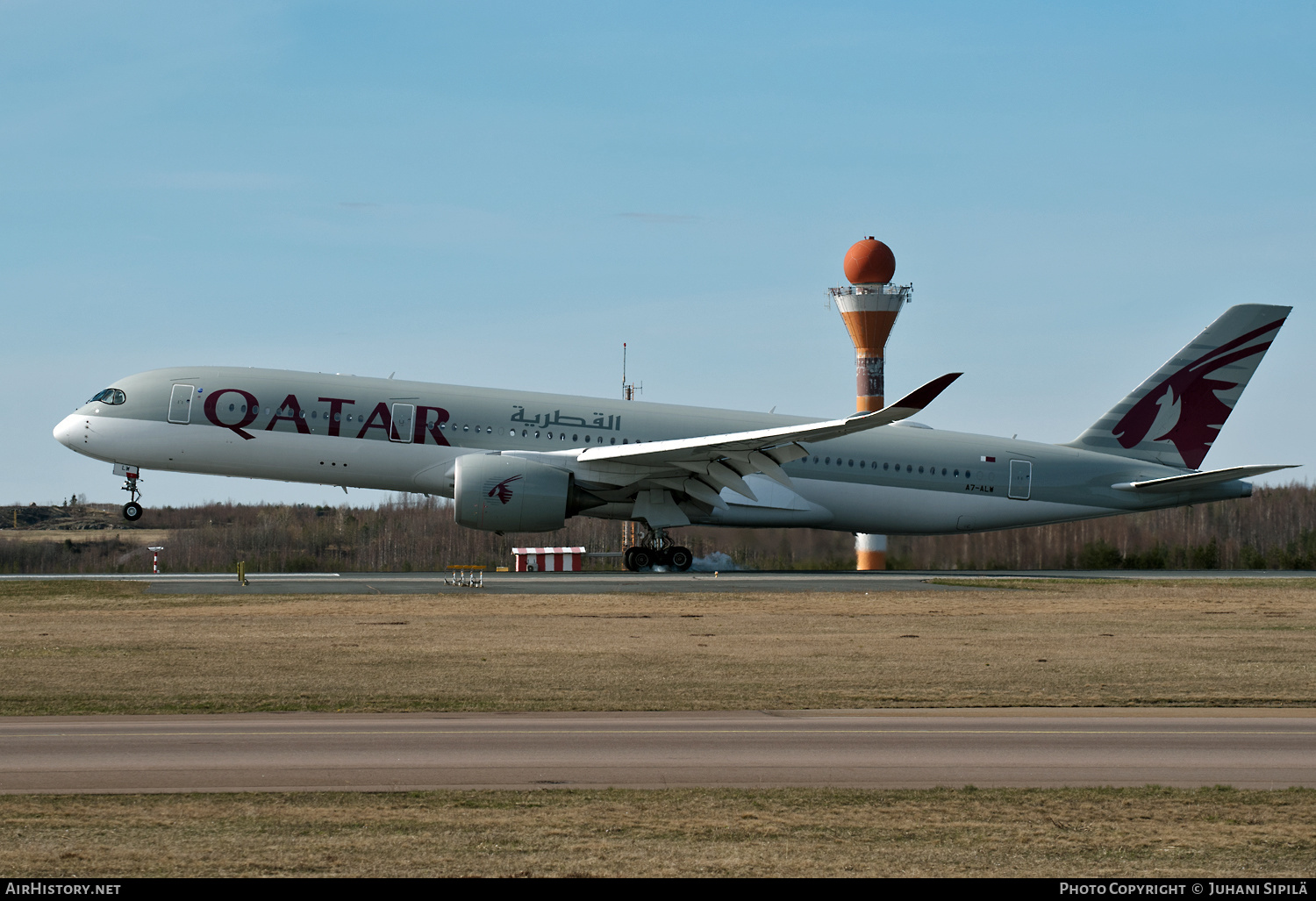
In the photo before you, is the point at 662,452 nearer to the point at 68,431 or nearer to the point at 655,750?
the point at 68,431

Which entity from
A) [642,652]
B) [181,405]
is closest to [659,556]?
[181,405]

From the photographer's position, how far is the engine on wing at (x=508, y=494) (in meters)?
33.8

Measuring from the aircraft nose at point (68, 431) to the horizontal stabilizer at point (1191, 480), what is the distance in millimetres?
30826

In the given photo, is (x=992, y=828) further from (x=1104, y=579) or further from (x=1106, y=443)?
(x=1106, y=443)

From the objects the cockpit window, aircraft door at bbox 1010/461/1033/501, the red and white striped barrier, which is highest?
the cockpit window

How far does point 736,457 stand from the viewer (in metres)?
35.3

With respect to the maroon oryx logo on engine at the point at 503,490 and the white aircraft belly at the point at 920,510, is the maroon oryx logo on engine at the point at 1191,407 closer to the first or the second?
the white aircraft belly at the point at 920,510

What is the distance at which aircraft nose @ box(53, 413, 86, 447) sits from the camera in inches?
1419

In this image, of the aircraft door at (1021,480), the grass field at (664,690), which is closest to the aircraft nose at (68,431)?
the grass field at (664,690)

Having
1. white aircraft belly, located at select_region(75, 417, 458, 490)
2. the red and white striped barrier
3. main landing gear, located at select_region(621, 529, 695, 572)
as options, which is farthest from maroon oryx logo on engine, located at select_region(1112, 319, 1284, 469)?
white aircraft belly, located at select_region(75, 417, 458, 490)

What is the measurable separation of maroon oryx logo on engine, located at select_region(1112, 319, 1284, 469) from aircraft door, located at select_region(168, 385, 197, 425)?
28.0m

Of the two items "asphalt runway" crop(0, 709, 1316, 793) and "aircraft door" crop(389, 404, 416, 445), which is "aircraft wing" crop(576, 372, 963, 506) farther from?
"asphalt runway" crop(0, 709, 1316, 793)

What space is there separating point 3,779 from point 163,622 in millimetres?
13627
